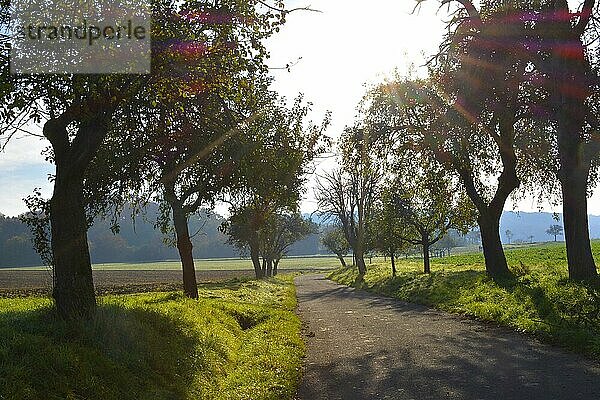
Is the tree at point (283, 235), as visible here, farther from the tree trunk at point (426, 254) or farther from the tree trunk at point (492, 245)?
the tree trunk at point (492, 245)

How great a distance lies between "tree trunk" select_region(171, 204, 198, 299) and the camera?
21250mm

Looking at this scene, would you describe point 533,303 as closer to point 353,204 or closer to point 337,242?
point 353,204

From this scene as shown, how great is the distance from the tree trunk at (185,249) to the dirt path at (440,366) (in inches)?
301

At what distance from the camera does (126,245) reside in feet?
599

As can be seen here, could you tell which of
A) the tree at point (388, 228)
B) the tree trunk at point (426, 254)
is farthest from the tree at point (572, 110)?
the tree trunk at point (426, 254)

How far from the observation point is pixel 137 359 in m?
8.36

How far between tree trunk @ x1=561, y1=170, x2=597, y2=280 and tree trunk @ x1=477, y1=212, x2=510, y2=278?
731 cm

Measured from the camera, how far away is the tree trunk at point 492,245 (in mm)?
23922

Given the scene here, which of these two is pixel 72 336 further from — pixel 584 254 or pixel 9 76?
pixel 584 254

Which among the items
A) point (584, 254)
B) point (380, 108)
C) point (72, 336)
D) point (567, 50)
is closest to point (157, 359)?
point (72, 336)

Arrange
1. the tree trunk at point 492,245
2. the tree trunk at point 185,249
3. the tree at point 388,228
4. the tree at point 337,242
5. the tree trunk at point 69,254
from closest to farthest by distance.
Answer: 1. the tree trunk at point 69,254
2. the tree trunk at point 185,249
3. the tree trunk at point 492,245
4. the tree at point 388,228
5. the tree at point 337,242

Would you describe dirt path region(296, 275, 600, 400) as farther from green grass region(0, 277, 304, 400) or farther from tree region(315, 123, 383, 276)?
tree region(315, 123, 383, 276)

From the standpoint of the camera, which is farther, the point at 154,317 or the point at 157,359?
the point at 154,317

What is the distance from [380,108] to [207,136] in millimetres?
12642
